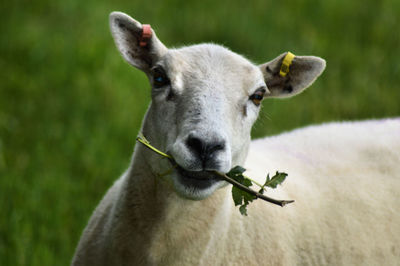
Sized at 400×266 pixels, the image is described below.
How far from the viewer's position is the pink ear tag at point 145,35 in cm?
336

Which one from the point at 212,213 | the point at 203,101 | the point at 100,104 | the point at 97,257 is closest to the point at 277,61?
the point at 203,101

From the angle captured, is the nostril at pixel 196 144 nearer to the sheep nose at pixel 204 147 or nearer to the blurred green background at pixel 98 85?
the sheep nose at pixel 204 147

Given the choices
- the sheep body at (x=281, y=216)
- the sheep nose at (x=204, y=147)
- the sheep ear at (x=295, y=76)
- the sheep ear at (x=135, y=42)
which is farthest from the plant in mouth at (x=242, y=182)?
the sheep ear at (x=295, y=76)

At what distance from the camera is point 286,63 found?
138 inches

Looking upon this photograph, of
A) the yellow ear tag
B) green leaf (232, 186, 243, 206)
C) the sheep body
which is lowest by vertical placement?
the sheep body

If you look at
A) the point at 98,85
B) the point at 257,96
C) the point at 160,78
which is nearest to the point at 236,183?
the point at 257,96

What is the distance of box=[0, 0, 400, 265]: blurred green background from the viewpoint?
496cm

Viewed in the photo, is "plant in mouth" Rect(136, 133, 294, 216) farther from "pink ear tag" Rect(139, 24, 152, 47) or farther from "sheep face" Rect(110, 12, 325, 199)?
"pink ear tag" Rect(139, 24, 152, 47)

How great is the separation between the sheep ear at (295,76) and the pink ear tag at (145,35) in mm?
739

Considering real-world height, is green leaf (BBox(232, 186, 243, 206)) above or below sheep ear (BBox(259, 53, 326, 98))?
below

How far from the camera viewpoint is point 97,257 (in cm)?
331

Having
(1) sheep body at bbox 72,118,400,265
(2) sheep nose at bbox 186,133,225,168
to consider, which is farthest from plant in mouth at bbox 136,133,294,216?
(1) sheep body at bbox 72,118,400,265

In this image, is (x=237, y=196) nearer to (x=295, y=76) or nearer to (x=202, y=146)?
(x=202, y=146)

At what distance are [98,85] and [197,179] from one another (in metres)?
3.79
